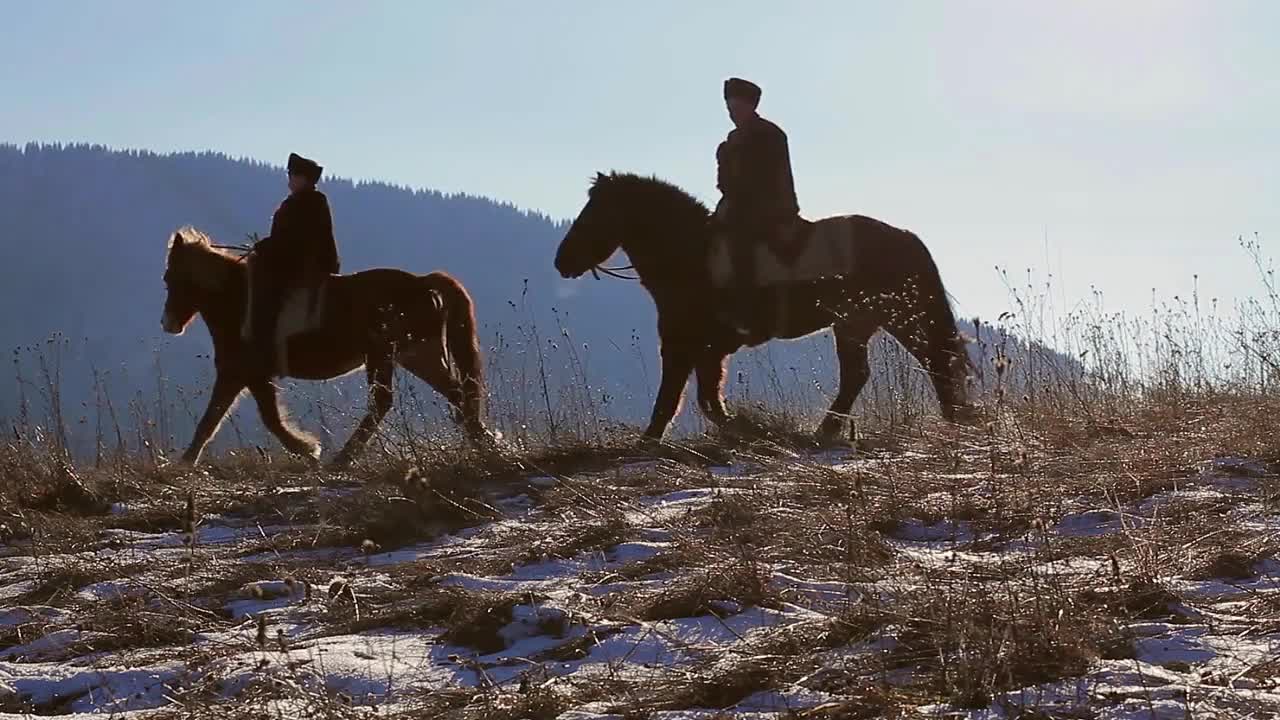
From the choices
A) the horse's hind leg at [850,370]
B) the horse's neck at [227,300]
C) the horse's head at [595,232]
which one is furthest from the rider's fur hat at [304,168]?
the horse's hind leg at [850,370]

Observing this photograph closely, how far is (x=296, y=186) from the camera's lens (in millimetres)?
9234

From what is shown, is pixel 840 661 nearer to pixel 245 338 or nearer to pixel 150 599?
pixel 150 599

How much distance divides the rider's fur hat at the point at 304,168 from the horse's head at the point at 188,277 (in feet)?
3.11

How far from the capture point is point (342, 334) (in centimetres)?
918

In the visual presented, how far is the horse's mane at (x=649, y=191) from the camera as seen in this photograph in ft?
29.4

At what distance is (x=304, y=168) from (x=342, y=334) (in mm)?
1304

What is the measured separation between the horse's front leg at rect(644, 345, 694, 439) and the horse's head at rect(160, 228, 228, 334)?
12.0ft

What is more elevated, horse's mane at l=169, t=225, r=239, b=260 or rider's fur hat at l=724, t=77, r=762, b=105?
rider's fur hat at l=724, t=77, r=762, b=105

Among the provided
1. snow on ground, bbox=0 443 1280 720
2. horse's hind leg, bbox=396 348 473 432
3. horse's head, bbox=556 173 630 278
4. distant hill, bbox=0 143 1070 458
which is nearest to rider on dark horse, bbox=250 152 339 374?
horse's hind leg, bbox=396 348 473 432

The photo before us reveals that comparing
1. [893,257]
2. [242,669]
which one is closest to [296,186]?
[893,257]

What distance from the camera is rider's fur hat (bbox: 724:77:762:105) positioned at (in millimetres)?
8852

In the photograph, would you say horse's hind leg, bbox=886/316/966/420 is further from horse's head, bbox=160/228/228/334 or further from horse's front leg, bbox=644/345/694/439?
horse's head, bbox=160/228/228/334

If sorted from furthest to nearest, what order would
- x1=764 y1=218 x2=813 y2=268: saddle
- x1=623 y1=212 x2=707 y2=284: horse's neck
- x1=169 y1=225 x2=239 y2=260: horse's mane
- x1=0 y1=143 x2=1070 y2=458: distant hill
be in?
1. x1=0 y1=143 x2=1070 y2=458: distant hill
2. x1=169 y1=225 x2=239 y2=260: horse's mane
3. x1=623 y1=212 x2=707 y2=284: horse's neck
4. x1=764 y1=218 x2=813 y2=268: saddle

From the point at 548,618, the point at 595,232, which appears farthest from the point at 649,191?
the point at 548,618
